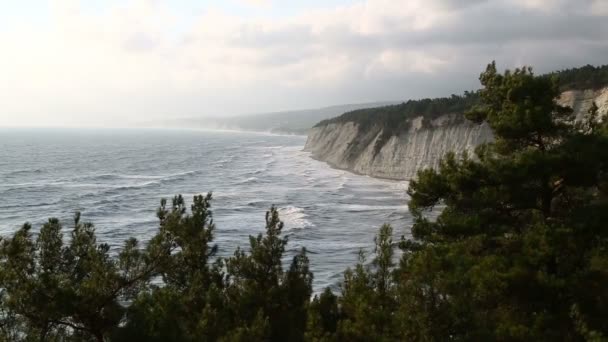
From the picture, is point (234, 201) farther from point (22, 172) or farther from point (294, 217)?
point (22, 172)

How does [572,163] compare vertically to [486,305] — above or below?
above

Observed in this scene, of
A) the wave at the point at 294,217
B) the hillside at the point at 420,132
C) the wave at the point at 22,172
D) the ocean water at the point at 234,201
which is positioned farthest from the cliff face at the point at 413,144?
the wave at the point at 22,172

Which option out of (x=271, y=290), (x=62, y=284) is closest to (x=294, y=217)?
(x=271, y=290)

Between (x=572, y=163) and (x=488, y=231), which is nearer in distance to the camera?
(x=572, y=163)

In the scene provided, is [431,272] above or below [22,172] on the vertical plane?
above

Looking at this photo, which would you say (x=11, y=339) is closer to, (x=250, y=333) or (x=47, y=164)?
(x=250, y=333)

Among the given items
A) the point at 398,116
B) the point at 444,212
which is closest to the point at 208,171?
the point at 398,116

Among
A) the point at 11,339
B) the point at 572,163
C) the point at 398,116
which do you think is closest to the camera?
the point at 11,339

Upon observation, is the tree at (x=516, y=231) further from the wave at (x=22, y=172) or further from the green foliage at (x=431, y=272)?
the wave at (x=22, y=172)
